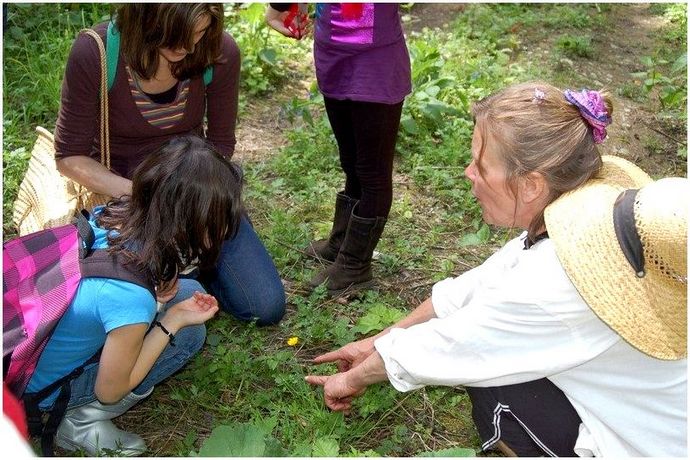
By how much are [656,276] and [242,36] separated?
3.40 m

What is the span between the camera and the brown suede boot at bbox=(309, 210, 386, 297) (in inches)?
117

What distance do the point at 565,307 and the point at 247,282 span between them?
1.33 metres

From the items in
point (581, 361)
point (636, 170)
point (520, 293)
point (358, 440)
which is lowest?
point (358, 440)

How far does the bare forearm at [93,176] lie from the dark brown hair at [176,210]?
484 millimetres

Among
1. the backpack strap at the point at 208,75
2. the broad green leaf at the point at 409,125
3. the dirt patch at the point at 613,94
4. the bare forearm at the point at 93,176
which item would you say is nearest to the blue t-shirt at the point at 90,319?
the bare forearm at the point at 93,176

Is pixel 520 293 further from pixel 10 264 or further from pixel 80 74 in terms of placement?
pixel 80 74

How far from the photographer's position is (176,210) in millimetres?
2068

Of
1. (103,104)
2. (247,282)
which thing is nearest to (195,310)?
(247,282)

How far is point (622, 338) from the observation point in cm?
175

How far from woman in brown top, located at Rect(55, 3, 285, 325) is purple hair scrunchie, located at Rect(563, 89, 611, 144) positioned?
1.14m

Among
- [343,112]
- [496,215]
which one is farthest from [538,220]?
[343,112]

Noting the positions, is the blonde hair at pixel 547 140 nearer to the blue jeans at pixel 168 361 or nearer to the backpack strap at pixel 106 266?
the backpack strap at pixel 106 266

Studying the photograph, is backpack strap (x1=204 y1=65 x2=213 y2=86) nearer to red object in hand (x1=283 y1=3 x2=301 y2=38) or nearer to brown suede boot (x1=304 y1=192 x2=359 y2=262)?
red object in hand (x1=283 y1=3 x2=301 y2=38)

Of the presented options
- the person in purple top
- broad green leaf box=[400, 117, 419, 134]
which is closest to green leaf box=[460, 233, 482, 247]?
the person in purple top
